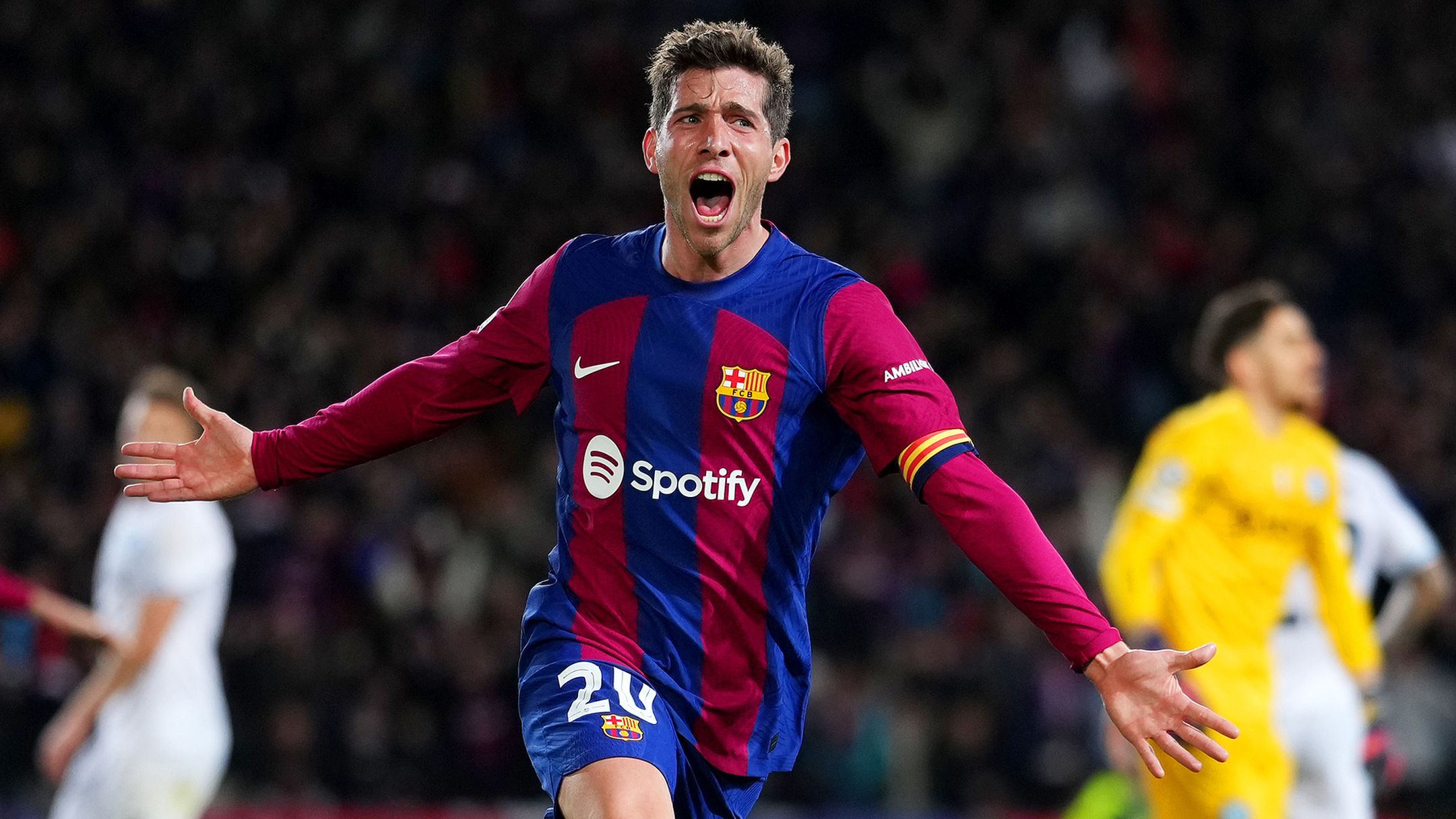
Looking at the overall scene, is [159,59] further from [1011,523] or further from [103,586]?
[1011,523]

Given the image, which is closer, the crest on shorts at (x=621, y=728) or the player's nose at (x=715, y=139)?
the crest on shorts at (x=621, y=728)

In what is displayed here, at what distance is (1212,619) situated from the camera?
6.39 m

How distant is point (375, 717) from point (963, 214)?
5.68 meters

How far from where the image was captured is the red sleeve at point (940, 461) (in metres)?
3.49

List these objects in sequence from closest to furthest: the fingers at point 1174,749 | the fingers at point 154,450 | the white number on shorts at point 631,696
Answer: the fingers at point 1174,749, the white number on shorts at point 631,696, the fingers at point 154,450

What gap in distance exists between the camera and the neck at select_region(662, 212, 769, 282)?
3988 mm

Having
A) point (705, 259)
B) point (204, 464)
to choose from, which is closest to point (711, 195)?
point (705, 259)

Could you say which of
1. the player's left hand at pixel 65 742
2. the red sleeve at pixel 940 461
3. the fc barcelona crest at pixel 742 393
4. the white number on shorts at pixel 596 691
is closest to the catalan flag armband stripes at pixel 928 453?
the red sleeve at pixel 940 461

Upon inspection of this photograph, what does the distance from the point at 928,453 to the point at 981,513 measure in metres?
0.18

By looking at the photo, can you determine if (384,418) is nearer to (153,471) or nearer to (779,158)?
(153,471)

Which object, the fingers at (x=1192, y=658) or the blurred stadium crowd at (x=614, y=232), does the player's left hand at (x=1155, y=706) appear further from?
the blurred stadium crowd at (x=614, y=232)

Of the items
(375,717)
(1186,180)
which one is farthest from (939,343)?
(375,717)

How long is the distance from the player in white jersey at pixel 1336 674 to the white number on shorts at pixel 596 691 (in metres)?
3.36

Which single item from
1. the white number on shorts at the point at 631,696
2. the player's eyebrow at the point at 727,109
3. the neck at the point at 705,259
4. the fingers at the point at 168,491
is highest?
the player's eyebrow at the point at 727,109
